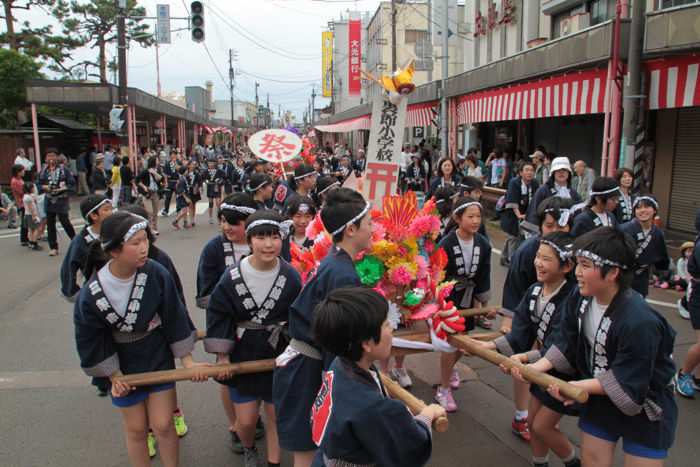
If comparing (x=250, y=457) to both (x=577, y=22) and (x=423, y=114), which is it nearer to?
(x=577, y=22)

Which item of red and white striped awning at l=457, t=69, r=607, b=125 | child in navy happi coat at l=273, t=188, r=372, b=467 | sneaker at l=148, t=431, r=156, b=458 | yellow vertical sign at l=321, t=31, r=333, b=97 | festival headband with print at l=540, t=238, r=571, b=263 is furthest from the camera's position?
yellow vertical sign at l=321, t=31, r=333, b=97

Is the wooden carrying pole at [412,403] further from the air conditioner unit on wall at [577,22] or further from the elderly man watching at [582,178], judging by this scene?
the air conditioner unit on wall at [577,22]

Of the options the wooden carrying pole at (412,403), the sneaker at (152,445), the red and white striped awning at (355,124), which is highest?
the red and white striped awning at (355,124)

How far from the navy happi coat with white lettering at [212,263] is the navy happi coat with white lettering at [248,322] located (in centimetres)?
90

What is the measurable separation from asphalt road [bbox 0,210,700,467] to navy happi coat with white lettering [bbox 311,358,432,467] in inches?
73.6

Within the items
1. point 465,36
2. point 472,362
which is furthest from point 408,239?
point 465,36

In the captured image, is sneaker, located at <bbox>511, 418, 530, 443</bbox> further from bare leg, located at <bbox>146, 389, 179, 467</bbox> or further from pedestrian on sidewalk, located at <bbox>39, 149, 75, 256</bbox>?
pedestrian on sidewalk, located at <bbox>39, 149, 75, 256</bbox>

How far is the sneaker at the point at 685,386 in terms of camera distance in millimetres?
4547

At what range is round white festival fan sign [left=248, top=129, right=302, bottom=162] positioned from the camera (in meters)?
8.44

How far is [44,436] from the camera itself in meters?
4.20

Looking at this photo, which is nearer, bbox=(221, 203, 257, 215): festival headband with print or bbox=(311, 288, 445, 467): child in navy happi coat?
bbox=(311, 288, 445, 467): child in navy happi coat

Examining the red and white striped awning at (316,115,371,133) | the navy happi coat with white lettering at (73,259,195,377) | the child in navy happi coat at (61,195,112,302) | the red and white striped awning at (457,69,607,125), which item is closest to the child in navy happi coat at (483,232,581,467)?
the navy happi coat with white lettering at (73,259,195,377)

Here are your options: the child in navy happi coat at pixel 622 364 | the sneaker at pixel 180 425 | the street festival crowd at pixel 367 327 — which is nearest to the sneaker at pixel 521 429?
the street festival crowd at pixel 367 327

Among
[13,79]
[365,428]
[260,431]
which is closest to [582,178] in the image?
[260,431]
